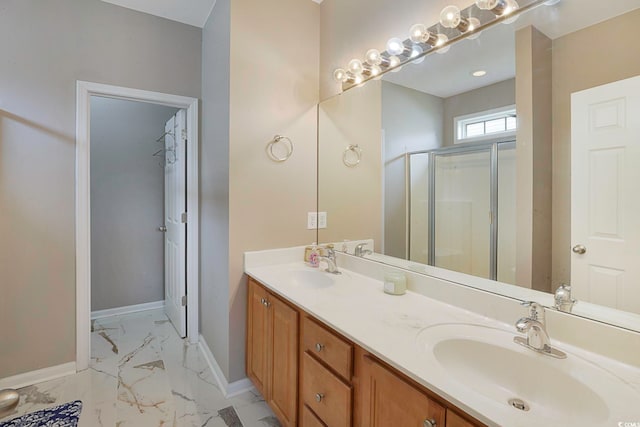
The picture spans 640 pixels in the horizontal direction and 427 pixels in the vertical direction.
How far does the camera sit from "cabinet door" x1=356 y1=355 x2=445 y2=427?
0.80m

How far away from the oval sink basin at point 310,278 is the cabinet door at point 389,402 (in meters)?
0.81

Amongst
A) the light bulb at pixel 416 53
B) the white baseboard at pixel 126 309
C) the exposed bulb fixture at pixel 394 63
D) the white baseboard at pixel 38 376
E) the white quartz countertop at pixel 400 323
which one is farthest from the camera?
the white baseboard at pixel 126 309

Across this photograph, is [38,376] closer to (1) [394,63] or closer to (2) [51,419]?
(2) [51,419]

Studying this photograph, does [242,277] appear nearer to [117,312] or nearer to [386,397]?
[386,397]

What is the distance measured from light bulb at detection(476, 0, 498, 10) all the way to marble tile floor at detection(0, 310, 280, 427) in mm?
2232

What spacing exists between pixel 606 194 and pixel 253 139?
170 cm

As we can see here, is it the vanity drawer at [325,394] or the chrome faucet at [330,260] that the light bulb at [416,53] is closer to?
the chrome faucet at [330,260]

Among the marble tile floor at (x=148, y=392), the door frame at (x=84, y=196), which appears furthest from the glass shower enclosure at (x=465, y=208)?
the door frame at (x=84, y=196)

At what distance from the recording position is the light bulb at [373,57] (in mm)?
1718

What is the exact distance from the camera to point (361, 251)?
6.34 ft

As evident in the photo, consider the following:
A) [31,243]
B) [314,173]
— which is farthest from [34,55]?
[314,173]

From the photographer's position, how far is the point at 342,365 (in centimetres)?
111

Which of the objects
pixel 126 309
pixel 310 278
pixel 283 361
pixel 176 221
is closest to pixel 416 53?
pixel 310 278

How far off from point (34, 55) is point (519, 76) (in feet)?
9.21
